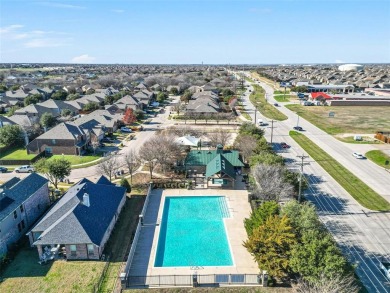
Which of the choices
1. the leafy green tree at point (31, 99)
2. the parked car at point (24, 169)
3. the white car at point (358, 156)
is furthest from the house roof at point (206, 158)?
the leafy green tree at point (31, 99)

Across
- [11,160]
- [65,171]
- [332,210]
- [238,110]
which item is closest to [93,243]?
[65,171]

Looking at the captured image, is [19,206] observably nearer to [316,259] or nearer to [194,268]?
[194,268]

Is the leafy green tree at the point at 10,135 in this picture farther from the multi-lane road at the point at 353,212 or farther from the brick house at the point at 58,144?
the multi-lane road at the point at 353,212

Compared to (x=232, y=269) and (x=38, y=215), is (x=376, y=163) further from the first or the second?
(x=38, y=215)

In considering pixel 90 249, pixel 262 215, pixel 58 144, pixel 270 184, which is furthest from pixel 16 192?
pixel 270 184

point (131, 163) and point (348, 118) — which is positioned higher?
point (131, 163)

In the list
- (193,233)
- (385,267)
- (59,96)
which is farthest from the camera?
(59,96)
